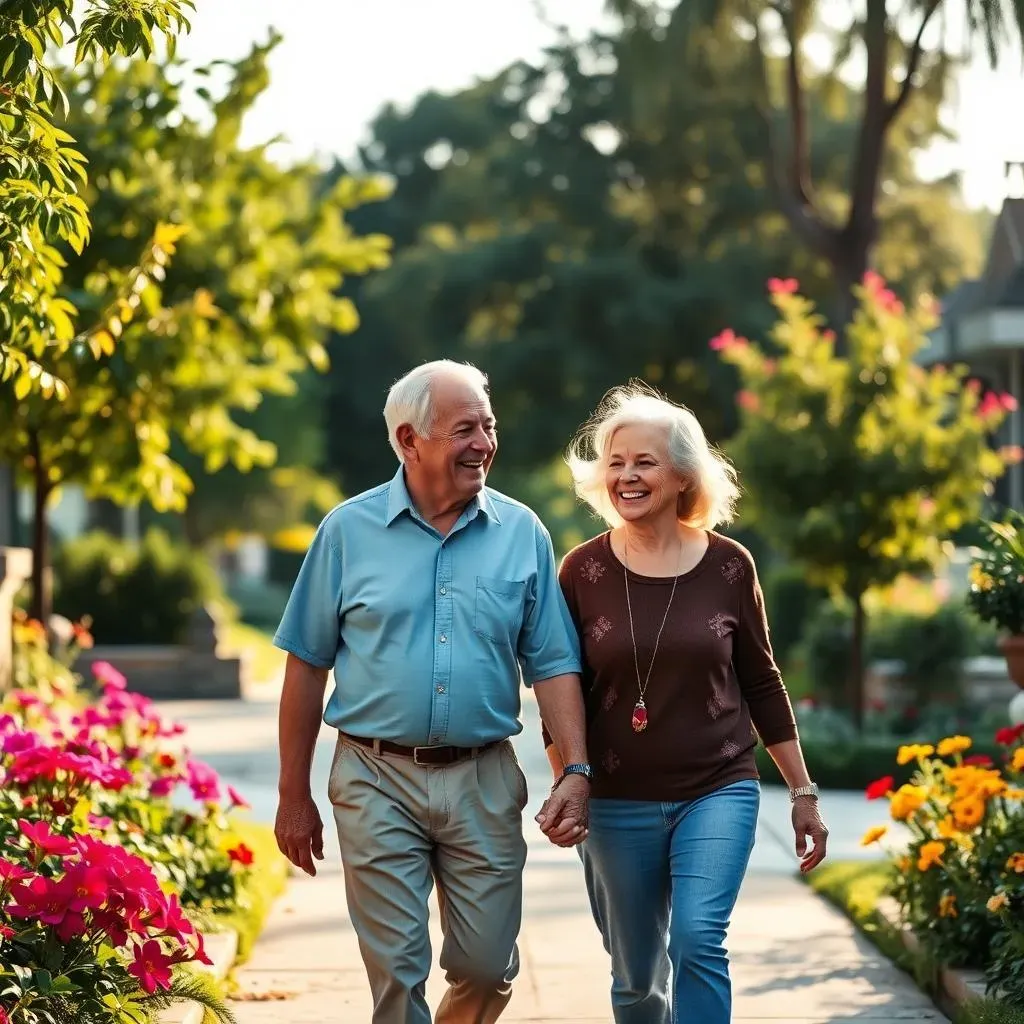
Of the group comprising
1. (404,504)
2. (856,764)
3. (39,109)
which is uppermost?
(39,109)

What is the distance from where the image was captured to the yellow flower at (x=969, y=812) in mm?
6113

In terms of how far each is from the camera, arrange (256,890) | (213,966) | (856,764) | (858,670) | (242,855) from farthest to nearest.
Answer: (858,670) < (856,764) < (256,890) < (242,855) < (213,966)

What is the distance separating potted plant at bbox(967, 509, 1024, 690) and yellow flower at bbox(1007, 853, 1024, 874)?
1383 mm

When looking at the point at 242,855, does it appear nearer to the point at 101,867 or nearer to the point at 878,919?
the point at 101,867

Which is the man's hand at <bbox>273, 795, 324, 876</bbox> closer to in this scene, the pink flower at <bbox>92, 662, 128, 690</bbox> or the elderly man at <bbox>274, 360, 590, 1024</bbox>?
the elderly man at <bbox>274, 360, 590, 1024</bbox>

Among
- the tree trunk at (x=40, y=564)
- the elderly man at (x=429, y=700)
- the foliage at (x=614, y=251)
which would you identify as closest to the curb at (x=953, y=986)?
the elderly man at (x=429, y=700)

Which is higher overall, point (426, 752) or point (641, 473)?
point (641, 473)

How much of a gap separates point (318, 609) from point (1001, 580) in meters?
3.27

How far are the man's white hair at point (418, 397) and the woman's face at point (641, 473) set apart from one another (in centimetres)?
44

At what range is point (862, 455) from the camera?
1337 centimetres

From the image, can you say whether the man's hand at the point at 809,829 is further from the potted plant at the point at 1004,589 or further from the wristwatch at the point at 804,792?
the potted plant at the point at 1004,589

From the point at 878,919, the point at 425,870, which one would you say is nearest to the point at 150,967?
the point at 425,870

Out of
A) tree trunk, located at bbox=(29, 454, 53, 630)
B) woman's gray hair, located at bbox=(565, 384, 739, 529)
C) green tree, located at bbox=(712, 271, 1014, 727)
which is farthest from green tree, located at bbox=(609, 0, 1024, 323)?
woman's gray hair, located at bbox=(565, 384, 739, 529)

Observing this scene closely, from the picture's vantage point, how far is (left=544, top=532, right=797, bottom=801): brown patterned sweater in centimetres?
465
